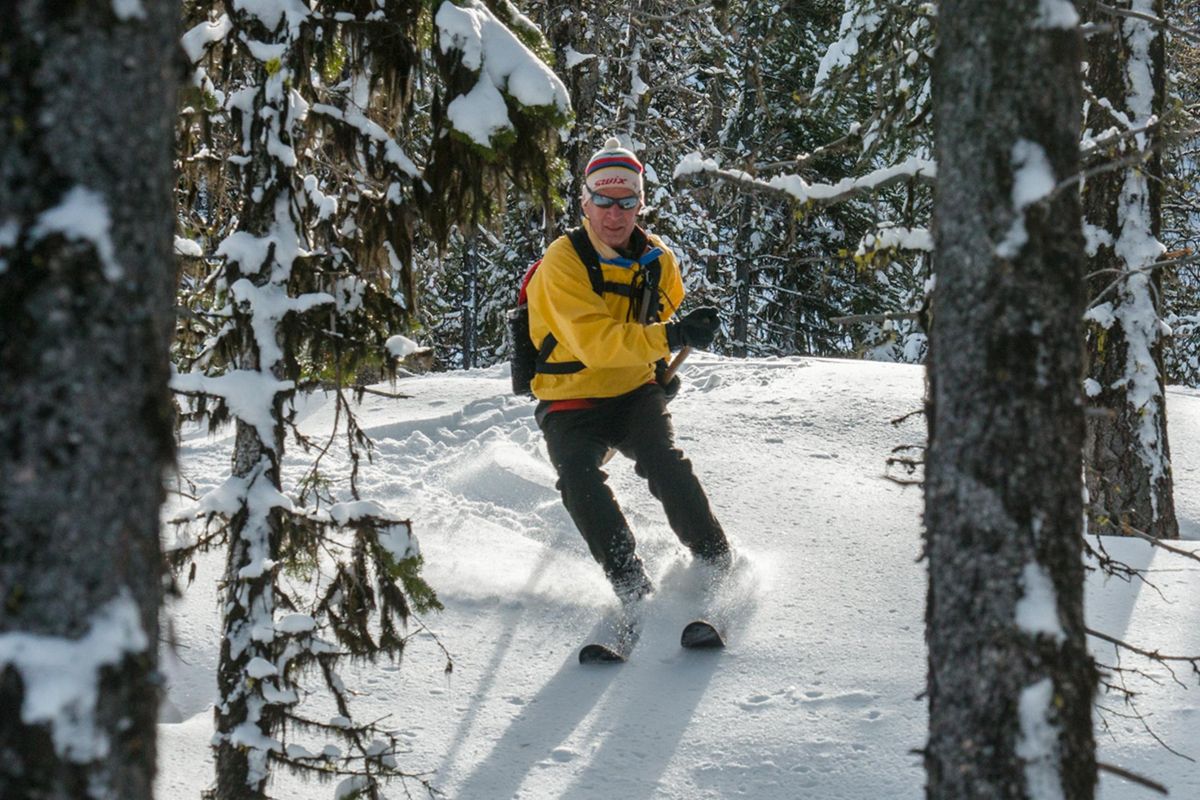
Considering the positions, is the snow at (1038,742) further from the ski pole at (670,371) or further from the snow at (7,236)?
the ski pole at (670,371)

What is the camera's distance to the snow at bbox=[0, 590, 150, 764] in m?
1.74

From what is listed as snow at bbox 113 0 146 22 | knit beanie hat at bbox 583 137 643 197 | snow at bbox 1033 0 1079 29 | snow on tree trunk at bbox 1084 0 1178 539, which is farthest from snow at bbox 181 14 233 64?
snow on tree trunk at bbox 1084 0 1178 539

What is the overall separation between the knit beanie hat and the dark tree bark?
416 centimetres

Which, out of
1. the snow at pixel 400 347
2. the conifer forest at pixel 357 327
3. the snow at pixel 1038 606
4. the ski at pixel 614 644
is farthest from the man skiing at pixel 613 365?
the snow at pixel 1038 606

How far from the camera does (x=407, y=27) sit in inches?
182

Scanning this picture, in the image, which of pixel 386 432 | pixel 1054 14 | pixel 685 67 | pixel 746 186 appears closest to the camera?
pixel 1054 14

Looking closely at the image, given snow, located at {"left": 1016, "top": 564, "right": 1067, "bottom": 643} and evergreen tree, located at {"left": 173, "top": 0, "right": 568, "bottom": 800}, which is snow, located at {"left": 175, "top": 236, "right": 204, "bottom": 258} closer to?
evergreen tree, located at {"left": 173, "top": 0, "right": 568, "bottom": 800}

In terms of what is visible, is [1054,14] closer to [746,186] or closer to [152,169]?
[746,186]

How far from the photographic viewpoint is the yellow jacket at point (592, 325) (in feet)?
18.7

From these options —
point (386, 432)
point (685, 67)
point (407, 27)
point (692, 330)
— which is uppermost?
point (685, 67)

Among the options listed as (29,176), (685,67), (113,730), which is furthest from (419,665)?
(685,67)

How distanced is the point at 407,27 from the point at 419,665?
2.99 m

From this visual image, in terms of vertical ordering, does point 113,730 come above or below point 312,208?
below

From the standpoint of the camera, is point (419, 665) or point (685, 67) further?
point (685, 67)
